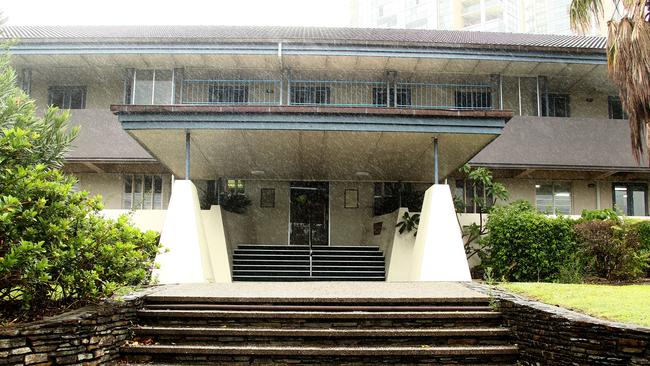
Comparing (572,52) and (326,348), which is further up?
(572,52)

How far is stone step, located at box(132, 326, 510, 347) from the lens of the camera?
7383mm

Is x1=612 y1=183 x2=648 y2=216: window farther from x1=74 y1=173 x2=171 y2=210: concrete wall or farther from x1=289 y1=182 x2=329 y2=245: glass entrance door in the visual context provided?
x1=74 y1=173 x2=171 y2=210: concrete wall

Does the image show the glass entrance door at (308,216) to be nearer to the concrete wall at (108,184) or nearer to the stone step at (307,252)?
the stone step at (307,252)

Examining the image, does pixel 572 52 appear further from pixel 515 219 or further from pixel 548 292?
pixel 548 292

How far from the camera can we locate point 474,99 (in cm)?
2006

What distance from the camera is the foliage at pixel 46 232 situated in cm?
597

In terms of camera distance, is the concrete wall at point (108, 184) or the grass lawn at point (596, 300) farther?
the concrete wall at point (108, 184)

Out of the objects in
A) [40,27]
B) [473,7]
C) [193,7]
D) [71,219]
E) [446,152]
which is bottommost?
[71,219]

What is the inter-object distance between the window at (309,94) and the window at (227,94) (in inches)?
61.4

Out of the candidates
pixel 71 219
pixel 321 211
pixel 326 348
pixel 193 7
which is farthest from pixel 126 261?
pixel 193 7

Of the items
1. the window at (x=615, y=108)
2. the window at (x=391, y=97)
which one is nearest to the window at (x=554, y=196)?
the window at (x=615, y=108)

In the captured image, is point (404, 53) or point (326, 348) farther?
point (404, 53)

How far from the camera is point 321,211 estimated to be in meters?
19.3

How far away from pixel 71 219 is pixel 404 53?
42.0 feet
